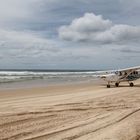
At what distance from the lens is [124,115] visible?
376 inches

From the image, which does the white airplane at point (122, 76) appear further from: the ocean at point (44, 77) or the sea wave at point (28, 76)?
the sea wave at point (28, 76)

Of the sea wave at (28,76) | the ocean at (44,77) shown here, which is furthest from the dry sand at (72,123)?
the sea wave at (28,76)

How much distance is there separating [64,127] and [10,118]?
1.89 metres

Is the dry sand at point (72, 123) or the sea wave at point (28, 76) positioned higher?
the sea wave at point (28, 76)

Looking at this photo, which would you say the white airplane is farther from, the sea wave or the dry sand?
the dry sand

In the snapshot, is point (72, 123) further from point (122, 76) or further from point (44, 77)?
point (44, 77)

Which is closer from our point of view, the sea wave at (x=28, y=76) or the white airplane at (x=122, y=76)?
the white airplane at (x=122, y=76)

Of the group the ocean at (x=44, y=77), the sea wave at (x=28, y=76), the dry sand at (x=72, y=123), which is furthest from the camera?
the sea wave at (x=28, y=76)

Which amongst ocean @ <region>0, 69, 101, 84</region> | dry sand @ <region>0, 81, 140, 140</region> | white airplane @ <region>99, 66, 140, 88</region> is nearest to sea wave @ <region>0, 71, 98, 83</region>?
ocean @ <region>0, 69, 101, 84</region>

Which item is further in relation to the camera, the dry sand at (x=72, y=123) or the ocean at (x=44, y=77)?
the ocean at (x=44, y=77)

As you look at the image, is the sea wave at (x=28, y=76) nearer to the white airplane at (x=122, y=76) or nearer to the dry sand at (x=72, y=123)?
the white airplane at (x=122, y=76)

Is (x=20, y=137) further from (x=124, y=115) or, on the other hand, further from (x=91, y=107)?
(x=91, y=107)

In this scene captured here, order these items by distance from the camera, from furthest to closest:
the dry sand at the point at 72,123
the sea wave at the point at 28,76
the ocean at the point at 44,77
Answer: the sea wave at the point at 28,76
the ocean at the point at 44,77
the dry sand at the point at 72,123

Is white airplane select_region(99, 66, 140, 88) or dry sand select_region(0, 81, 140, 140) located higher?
white airplane select_region(99, 66, 140, 88)
